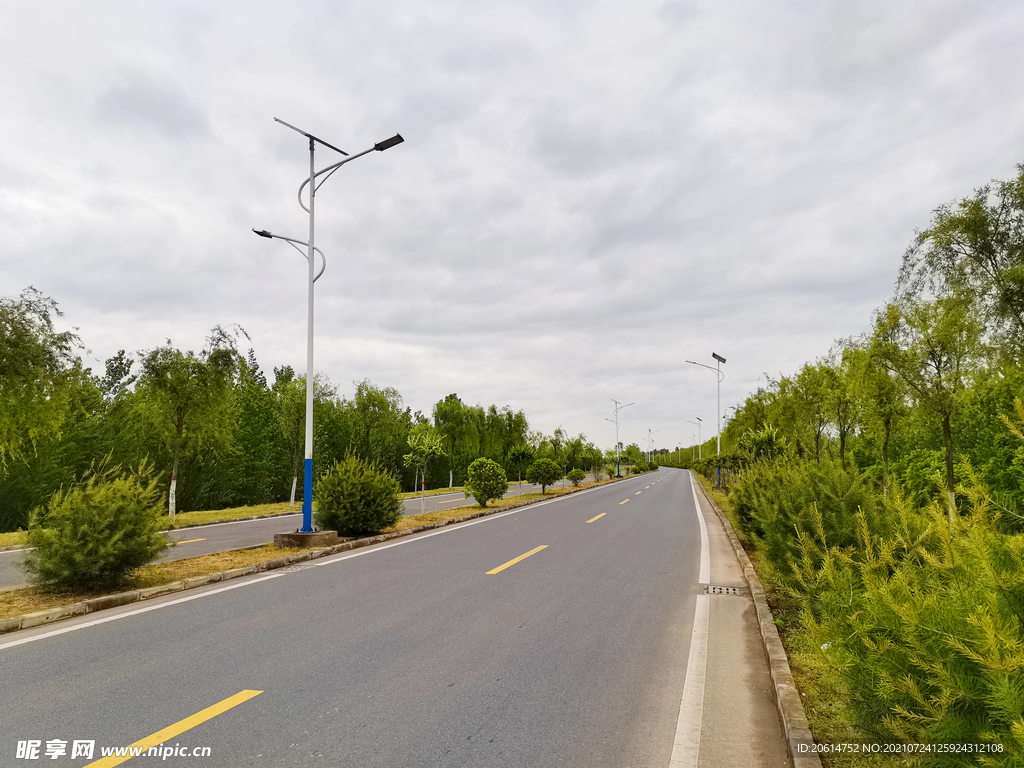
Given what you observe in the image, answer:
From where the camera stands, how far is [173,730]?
12.3ft

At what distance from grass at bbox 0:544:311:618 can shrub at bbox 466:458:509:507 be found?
35.6 ft

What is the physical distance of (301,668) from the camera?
15.9 feet

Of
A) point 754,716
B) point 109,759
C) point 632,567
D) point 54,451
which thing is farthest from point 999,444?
point 54,451

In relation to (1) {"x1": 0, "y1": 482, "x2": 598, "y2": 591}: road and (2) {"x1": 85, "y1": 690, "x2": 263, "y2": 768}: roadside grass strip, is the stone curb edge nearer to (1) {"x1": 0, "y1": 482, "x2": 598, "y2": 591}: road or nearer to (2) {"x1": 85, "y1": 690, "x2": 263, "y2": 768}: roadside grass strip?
(1) {"x1": 0, "y1": 482, "x2": 598, "y2": 591}: road

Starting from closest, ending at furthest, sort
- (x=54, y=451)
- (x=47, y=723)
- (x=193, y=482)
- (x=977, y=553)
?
(x=977, y=553)
(x=47, y=723)
(x=54, y=451)
(x=193, y=482)

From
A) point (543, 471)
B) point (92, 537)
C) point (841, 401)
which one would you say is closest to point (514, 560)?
point (92, 537)

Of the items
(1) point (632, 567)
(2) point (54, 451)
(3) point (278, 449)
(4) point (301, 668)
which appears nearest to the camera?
(4) point (301, 668)

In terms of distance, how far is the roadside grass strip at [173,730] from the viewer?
338cm

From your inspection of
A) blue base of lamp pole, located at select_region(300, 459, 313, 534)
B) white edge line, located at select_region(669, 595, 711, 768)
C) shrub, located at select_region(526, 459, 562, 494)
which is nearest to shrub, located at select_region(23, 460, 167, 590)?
blue base of lamp pole, located at select_region(300, 459, 313, 534)

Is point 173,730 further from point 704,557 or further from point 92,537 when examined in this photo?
point 704,557

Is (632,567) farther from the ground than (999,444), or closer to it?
closer to it

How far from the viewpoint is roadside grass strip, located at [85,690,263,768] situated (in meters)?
3.38

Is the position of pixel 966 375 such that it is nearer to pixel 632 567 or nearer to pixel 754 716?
pixel 632 567

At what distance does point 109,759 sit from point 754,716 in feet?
13.3
